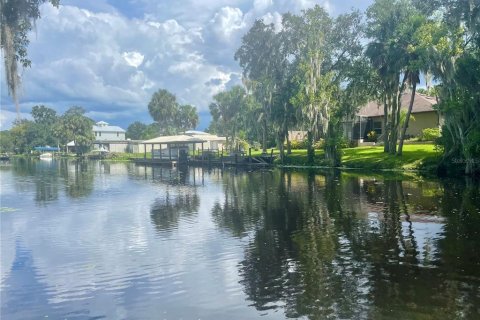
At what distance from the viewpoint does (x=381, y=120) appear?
5847 cm

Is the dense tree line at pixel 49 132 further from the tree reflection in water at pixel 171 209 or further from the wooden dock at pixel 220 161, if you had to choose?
the tree reflection in water at pixel 171 209

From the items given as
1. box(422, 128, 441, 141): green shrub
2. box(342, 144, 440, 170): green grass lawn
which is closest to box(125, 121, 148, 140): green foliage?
box(342, 144, 440, 170): green grass lawn

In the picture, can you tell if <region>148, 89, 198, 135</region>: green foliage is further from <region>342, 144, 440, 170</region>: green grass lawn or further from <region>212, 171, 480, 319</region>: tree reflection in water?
<region>212, 171, 480, 319</region>: tree reflection in water

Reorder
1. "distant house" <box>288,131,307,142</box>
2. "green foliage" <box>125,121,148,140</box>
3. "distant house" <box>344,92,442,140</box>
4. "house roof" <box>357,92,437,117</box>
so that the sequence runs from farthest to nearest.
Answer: "green foliage" <box>125,121,148,140</box>
"distant house" <box>288,131,307,142</box>
"house roof" <box>357,92,437,117</box>
"distant house" <box>344,92,442,140</box>

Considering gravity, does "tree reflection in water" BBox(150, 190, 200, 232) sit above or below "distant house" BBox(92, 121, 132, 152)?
below

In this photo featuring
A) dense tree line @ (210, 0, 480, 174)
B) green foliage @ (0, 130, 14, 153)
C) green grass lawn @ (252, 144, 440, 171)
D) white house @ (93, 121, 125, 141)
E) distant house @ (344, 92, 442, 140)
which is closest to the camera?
dense tree line @ (210, 0, 480, 174)

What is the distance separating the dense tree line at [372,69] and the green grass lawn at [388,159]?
3.91ft

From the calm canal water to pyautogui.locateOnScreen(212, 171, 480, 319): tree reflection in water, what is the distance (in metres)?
0.04

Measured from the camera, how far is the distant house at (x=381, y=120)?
53688 millimetres

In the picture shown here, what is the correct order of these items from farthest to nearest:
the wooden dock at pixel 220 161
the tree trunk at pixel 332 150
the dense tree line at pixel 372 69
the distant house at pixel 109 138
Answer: the distant house at pixel 109 138 < the wooden dock at pixel 220 161 < the tree trunk at pixel 332 150 < the dense tree line at pixel 372 69

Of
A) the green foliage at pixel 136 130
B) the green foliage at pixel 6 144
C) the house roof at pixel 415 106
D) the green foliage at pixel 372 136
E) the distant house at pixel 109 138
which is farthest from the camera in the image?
the green foliage at pixel 136 130

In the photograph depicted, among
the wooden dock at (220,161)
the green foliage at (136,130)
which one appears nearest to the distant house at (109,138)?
the green foliage at (136,130)

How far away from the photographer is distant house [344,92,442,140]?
53.7 metres

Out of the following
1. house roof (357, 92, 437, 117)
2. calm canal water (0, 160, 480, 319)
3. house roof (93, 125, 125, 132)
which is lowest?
calm canal water (0, 160, 480, 319)
